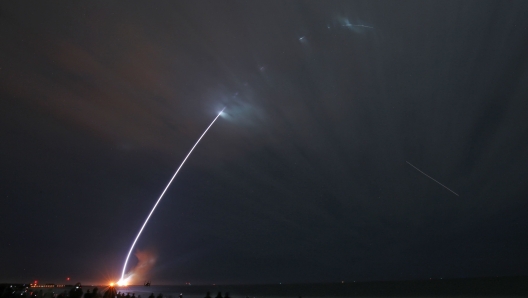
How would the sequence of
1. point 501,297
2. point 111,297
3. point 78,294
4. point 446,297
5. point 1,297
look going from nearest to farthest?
point 1,297 < point 78,294 < point 111,297 < point 501,297 < point 446,297

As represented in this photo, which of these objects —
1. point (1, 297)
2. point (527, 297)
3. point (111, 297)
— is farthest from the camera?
point (527, 297)

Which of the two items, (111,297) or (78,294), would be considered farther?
(111,297)

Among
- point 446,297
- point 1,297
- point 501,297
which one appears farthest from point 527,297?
point 1,297

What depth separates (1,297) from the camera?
51.4ft

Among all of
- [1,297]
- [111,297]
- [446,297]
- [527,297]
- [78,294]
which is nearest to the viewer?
[1,297]

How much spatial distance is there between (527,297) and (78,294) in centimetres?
7734

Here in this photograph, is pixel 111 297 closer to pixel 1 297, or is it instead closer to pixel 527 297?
pixel 1 297

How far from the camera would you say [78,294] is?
57.6 ft

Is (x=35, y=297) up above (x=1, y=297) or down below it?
above

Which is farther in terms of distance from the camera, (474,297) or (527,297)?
(474,297)

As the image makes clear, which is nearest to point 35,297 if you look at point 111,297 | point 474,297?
point 111,297

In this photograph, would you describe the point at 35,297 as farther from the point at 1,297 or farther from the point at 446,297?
the point at 446,297

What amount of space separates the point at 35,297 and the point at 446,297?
270 ft

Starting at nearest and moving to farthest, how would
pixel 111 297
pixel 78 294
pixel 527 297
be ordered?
pixel 78 294
pixel 111 297
pixel 527 297
